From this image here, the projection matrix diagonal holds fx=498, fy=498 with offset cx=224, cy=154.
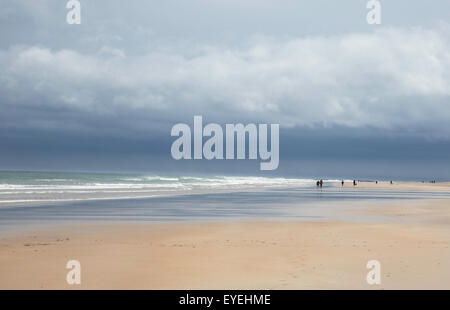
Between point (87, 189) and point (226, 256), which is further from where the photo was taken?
point (87, 189)

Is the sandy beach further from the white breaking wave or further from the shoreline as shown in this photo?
the white breaking wave

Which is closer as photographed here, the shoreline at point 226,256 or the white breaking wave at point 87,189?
the shoreline at point 226,256

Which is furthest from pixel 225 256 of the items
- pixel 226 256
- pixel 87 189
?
pixel 87 189

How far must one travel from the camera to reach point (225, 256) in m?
13.4

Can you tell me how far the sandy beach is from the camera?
404 inches

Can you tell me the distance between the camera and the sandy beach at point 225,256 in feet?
33.7

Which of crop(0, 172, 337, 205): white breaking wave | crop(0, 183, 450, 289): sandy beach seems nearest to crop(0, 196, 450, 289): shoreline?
crop(0, 183, 450, 289): sandy beach

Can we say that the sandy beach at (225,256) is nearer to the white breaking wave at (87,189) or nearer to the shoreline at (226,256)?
the shoreline at (226,256)

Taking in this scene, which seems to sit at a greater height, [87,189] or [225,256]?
[87,189]

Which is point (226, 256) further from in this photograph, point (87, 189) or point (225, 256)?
point (87, 189)

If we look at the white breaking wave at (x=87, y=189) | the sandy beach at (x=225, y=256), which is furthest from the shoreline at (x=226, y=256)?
the white breaking wave at (x=87, y=189)
